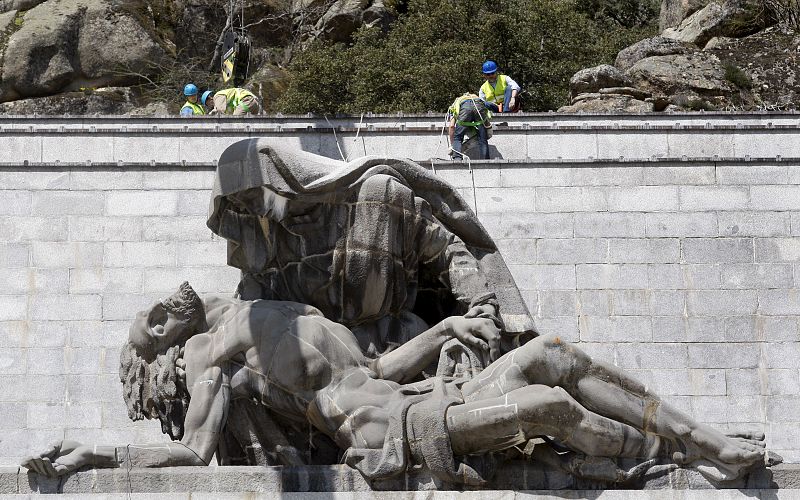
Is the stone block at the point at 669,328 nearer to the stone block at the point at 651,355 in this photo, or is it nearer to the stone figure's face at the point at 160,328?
the stone block at the point at 651,355

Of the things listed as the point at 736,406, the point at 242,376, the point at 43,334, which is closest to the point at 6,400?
the point at 43,334

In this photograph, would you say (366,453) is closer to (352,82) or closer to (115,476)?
(115,476)

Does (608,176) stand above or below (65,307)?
above

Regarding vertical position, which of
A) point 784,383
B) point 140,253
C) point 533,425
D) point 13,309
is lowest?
point 533,425

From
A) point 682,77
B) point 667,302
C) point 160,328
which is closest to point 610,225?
point 667,302

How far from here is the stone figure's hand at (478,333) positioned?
15555mm

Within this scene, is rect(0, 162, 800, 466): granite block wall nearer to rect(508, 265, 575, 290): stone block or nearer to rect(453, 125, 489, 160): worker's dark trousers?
rect(508, 265, 575, 290): stone block

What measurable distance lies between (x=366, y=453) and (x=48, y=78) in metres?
19.0

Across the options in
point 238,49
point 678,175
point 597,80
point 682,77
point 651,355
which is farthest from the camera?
point 238,49

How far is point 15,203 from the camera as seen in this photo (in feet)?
61.4

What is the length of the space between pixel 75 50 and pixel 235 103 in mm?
10365

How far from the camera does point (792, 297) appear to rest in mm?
18328

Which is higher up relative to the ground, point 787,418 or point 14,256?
point 14,256

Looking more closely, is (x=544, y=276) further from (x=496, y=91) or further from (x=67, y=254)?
(x=496, y=91)
